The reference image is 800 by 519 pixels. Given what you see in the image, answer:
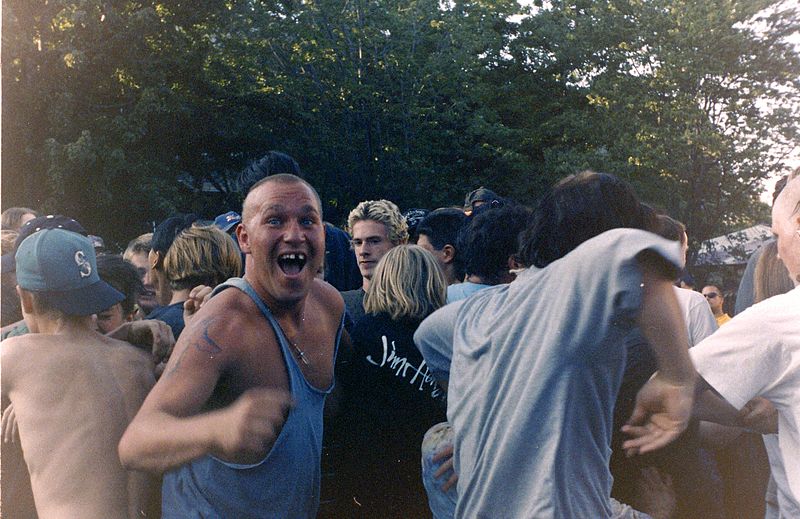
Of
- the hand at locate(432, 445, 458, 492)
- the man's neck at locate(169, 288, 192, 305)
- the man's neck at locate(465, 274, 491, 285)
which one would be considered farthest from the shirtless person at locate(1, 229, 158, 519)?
the man's neck at locate(465, 274, 491, 285)

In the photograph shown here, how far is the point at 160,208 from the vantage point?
131 inches

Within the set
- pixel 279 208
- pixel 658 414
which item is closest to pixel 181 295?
pixel 279 208

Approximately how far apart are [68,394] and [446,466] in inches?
46.9

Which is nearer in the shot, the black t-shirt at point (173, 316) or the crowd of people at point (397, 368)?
the crowd of people at point (397, 368)

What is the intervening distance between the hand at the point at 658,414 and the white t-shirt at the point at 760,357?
23 centimetres

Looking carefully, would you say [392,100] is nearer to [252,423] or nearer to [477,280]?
[477,280]

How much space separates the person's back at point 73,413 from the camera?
2.28m

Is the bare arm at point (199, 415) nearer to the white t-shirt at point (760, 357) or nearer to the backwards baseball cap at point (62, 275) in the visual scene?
the backwards baseball cap at point (62, 275)

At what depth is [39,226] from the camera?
257 centimetres

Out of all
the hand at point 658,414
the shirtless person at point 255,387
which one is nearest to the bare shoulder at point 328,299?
the shirtless person at point 255,387

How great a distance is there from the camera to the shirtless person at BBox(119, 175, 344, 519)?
5.68 feet

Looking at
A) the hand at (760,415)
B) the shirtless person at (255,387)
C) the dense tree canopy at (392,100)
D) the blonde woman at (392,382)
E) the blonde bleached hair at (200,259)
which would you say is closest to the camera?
the shirtless person at (255,387)

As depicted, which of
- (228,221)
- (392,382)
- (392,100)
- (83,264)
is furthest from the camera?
(392,100)

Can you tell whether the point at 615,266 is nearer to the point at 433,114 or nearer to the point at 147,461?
the point at 147,461
